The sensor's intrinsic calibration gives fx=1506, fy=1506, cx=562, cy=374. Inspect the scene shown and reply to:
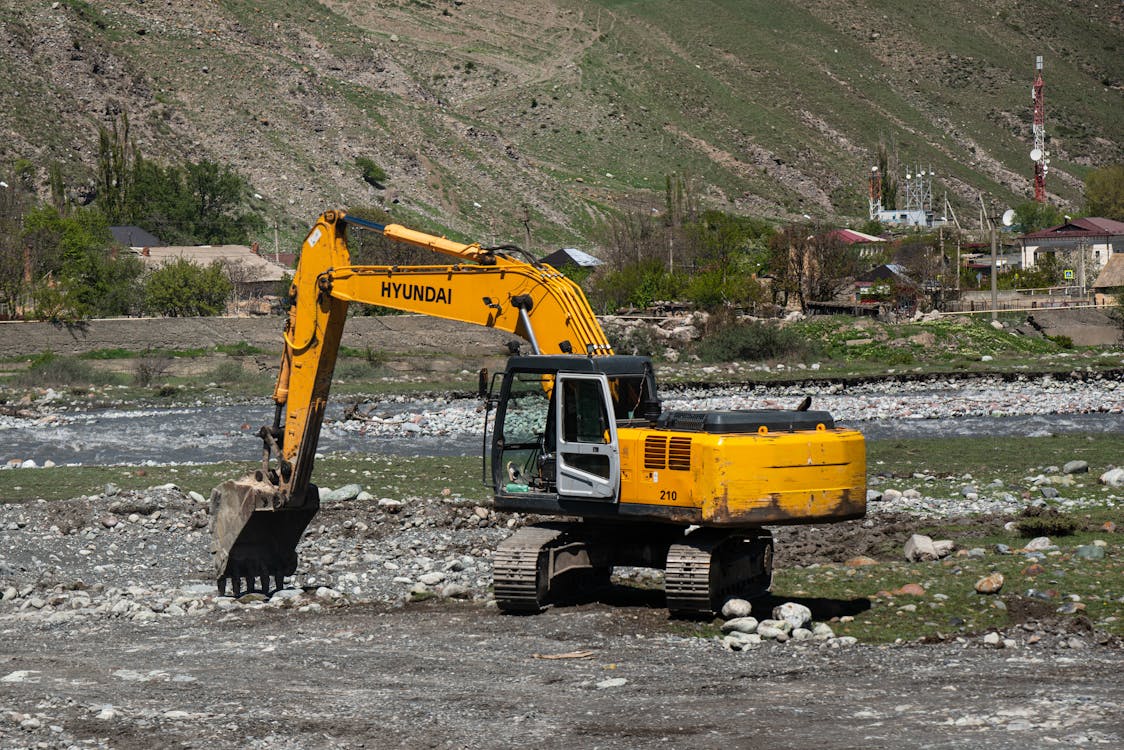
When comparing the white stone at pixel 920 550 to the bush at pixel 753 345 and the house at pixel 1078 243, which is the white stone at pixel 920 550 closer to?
the bush at pixel 753 345

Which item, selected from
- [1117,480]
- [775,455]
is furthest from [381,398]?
[775,455]

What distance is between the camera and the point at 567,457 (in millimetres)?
13789

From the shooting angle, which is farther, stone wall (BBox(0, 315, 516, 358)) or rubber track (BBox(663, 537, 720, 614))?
stone wall (BBox(0, 315, 516, 358))

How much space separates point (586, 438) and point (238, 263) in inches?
2754

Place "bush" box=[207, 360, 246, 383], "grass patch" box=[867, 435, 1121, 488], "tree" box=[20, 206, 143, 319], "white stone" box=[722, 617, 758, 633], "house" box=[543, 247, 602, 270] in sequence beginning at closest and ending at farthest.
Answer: "white stone" box=[722, 617, 758, 633] < "grass patch" box=[867, 435, 1121, 488] < "bush" box=[207, 360, 246, 383] < "tree" box=[20, 206, 143, 319] < "house" box=[543, 247, 602, 270]

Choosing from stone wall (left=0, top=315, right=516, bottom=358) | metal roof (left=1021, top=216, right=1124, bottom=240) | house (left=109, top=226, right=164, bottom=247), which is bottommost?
stone wall (left=0, top=315, right=516, bottom=358)

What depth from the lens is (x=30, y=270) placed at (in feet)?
230

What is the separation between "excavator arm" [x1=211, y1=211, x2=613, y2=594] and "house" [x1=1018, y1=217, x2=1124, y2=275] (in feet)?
267

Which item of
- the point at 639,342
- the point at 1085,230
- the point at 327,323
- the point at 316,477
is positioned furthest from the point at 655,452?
the point at 1085,230

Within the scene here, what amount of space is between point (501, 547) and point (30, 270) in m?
61.2

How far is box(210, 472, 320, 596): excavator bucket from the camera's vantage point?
15.6 metres

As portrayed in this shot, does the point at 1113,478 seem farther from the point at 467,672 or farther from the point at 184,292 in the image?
the point at 184,292

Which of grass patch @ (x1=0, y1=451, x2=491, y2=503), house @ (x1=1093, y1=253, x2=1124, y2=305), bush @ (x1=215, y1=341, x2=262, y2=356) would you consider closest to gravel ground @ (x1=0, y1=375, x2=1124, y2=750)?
grass patch @ (x1=0, y1=451, x2=491, y2=503)

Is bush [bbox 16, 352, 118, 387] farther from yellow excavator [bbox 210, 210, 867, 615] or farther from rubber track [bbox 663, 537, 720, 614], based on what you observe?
rubber track [bbox 663, 537, 720, 614]
